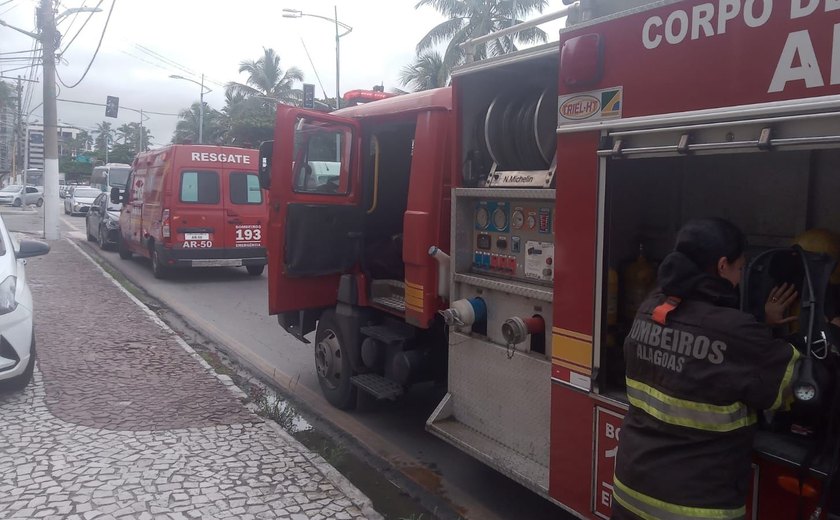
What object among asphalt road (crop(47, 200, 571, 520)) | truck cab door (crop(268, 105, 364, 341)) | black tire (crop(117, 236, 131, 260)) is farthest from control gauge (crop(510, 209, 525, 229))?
black tire (crop(117, 236, 131, 260))

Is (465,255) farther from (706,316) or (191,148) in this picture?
(191,148)

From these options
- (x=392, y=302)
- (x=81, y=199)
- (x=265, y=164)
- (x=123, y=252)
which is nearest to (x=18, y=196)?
(x=81, y=199)

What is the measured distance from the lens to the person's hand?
2.70 m

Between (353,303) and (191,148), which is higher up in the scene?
(191,148)

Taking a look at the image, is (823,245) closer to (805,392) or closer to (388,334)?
(805,392)

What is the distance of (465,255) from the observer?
171 inches

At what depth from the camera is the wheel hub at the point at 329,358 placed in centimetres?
588

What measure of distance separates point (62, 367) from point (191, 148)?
21.4 feet

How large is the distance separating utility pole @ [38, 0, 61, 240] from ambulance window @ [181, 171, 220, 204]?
9.20m

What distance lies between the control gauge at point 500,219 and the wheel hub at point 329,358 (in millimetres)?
2239

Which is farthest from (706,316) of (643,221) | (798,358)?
(643,221)

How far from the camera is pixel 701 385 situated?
2.35 metres

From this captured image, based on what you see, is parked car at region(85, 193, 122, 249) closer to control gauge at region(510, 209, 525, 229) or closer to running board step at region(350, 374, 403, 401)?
running board step at region(350, 374, 403, 401)

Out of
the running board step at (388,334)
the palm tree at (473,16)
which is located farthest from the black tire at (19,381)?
the palm tree at (473,16)
